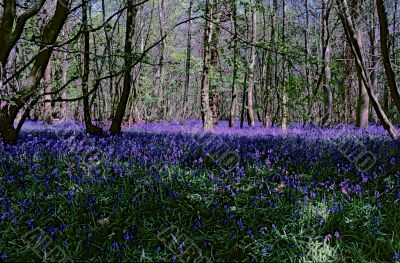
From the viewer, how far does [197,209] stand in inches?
153

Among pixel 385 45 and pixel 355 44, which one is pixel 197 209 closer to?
pixel 385 45

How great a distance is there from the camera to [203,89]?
12.6 meters

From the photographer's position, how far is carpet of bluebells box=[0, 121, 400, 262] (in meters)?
3.09

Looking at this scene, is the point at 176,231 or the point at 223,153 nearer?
the point at 176,231

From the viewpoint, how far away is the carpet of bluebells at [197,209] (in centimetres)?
309

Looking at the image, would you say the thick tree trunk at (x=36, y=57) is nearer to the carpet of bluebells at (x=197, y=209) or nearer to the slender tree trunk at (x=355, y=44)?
the carpet of bluebells at (x=197, y=209)

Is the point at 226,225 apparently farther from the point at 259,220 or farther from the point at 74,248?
the point at 74,248

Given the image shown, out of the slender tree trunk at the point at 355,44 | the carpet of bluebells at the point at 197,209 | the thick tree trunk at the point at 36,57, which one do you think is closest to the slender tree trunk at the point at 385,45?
the slender tree trunk at the point at 355,44

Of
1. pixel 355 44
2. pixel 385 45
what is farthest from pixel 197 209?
pixel 355 44

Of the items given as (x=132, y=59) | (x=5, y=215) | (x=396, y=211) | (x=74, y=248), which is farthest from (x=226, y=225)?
(x=132, y=59)

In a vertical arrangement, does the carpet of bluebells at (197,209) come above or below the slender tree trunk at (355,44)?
below

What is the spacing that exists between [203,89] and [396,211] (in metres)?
9.28

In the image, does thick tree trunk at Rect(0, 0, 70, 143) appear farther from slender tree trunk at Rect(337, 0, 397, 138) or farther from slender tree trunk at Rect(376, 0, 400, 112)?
slender tree trunk at Rect(376, 0, 400, 112)

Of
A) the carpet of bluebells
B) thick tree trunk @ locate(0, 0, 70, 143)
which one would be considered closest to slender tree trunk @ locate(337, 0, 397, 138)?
the carpet of bluebells
